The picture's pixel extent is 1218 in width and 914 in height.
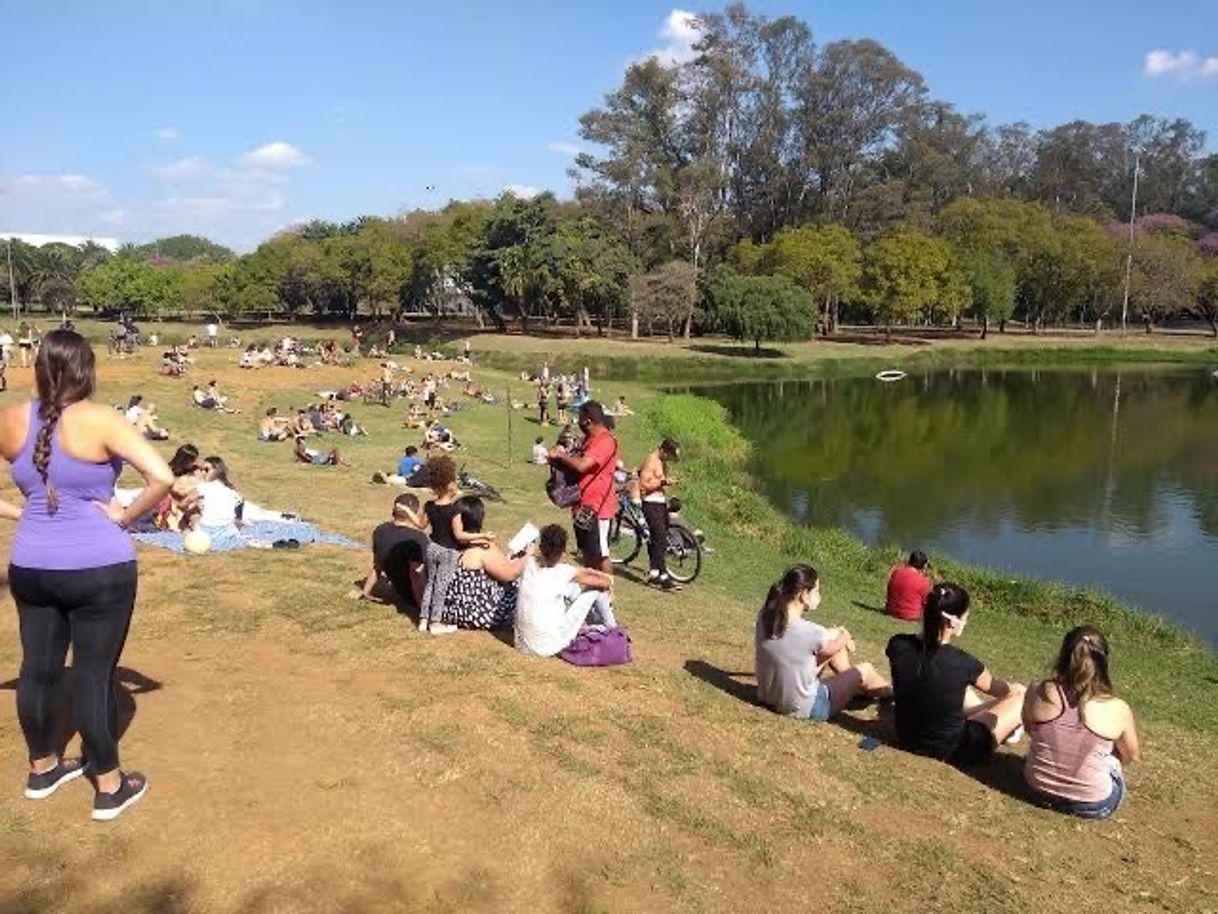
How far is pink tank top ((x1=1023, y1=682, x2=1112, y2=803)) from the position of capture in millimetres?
5098

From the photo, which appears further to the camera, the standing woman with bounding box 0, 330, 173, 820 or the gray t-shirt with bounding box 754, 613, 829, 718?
the gray t-shirt with bounding box 754, 613, 829, 718

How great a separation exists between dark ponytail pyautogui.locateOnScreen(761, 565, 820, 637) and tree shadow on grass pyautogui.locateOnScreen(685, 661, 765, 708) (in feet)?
2.10

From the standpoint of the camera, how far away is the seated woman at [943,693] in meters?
5.58

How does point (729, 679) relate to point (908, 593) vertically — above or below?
above

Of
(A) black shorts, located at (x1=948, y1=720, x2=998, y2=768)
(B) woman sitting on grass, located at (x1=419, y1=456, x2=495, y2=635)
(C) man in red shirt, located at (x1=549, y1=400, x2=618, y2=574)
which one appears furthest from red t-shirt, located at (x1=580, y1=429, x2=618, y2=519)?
(A) black shorts, located at (x1=948, y1=720, x2=998, y2=768)

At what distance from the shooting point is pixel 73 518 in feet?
12.3

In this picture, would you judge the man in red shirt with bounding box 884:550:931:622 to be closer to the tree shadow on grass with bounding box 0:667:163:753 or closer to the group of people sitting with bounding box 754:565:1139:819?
the group of people sitting with bounding box 754:565:1139:819

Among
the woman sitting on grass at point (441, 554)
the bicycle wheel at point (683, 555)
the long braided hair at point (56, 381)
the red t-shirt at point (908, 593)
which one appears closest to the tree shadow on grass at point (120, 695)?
the long braided hair at point (56, 381)

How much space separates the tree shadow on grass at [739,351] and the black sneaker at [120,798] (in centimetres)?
4910

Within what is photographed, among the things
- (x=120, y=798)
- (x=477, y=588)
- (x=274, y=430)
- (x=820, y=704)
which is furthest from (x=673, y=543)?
(x=274, y=430)

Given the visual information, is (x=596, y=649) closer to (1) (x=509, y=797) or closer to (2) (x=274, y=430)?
(1) (x=509, y=797)

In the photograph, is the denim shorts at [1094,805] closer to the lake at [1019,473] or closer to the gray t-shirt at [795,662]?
the gray t-shirt at [795,662]

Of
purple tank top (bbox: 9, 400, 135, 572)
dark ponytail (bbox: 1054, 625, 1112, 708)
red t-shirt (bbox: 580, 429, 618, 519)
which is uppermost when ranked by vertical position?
purple tank top (bbox: 9, 400, 135, 572)

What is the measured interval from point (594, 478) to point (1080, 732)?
15.0ft
